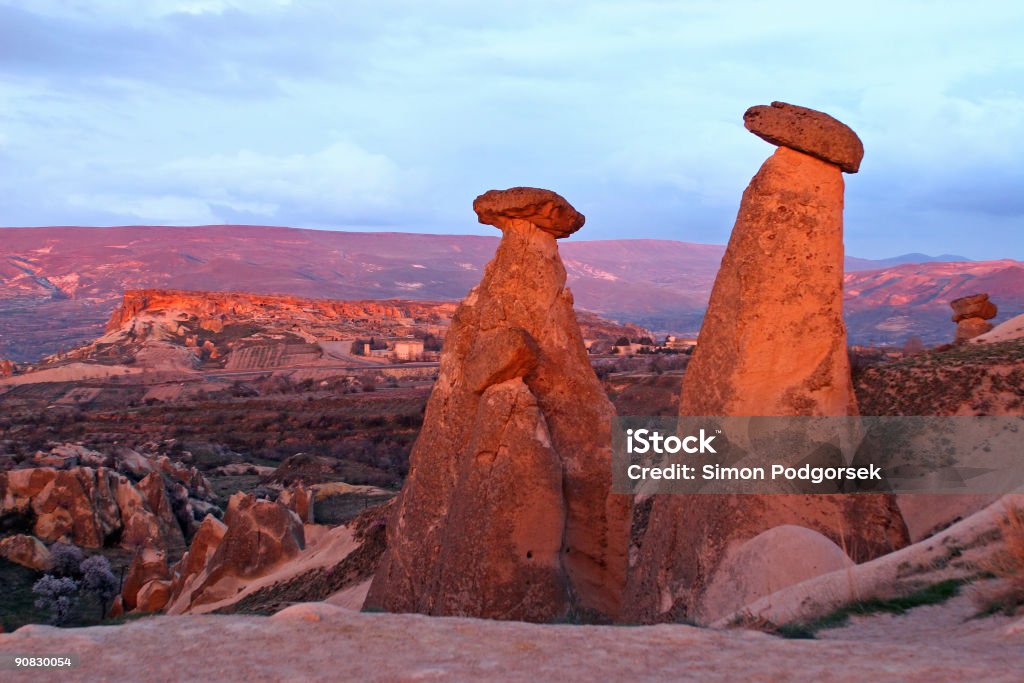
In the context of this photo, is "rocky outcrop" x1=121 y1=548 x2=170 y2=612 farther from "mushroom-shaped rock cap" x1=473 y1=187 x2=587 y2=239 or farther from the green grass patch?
the green grass patch

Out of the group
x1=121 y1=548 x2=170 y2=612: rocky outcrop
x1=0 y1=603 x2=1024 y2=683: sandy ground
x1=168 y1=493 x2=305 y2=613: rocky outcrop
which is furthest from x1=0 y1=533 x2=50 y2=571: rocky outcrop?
x1=0 y1=603 x2=1024 y2=683: sandy ground

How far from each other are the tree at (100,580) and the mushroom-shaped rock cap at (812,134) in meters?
13.7

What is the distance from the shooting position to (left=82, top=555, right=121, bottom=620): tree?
56.1 ft

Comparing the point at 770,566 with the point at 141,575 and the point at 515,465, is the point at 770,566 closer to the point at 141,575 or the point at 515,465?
the point at 515,465

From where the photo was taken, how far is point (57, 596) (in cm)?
1666

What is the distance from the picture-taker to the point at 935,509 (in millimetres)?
9133

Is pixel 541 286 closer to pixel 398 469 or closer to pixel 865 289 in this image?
pixel 398 469

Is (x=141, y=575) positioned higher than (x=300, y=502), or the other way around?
(x=300, y=502)

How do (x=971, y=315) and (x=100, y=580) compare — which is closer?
(x=100, y=580)

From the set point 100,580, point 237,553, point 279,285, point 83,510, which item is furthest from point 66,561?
point 279,285

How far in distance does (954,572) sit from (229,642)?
4070 millimetres

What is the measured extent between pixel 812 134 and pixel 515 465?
12.5 feet

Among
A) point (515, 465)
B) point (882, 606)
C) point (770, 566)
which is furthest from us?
point (515, 465)

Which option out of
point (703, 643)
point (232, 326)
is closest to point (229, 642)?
point (703, 643)
